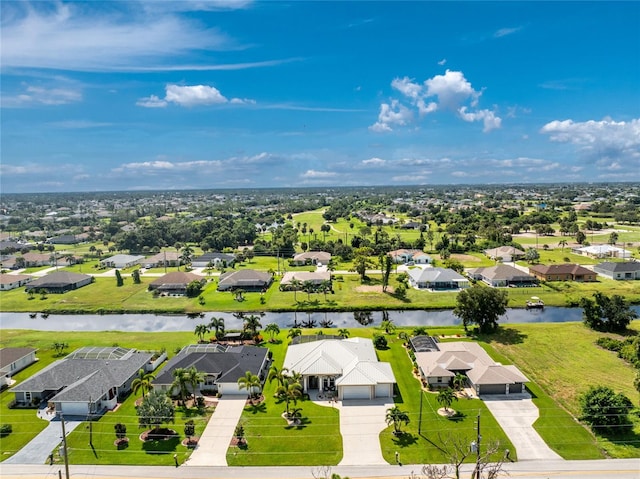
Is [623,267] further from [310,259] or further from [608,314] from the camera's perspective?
[310,259]

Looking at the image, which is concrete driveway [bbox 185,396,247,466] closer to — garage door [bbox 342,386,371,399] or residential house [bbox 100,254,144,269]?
garage door [bbox 342,386,371,399]

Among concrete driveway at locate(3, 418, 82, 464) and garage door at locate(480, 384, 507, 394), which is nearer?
concrete driveway at locate(3, 418, 82, 464)

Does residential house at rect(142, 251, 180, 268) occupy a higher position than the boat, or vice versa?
residential house at rect(142, 251, 180, 268)

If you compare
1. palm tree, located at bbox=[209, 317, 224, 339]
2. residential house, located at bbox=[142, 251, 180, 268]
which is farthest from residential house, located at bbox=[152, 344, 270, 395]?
residential house, located at bbox=[142, 251, 180, 268]

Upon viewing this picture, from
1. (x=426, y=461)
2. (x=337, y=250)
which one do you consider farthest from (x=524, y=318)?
(x=337, y=250)

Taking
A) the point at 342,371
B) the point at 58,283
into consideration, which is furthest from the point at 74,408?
the point at 58,283

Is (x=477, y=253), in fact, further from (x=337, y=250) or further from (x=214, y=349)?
(x=214, y=349)

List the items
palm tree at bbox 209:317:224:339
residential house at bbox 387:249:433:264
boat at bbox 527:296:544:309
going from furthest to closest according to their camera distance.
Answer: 1. residential house at bbox 387:249:433:264
2. boat at bbox 527:296:544:309
3. palm tree at bbox 209:317:224:339

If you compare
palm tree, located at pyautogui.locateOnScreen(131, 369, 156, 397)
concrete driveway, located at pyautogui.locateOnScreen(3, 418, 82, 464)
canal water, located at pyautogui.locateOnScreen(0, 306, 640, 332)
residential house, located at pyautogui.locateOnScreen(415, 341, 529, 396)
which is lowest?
canal water, located at pyautogui.locateOnScreen(0, 306, 640, 332)
